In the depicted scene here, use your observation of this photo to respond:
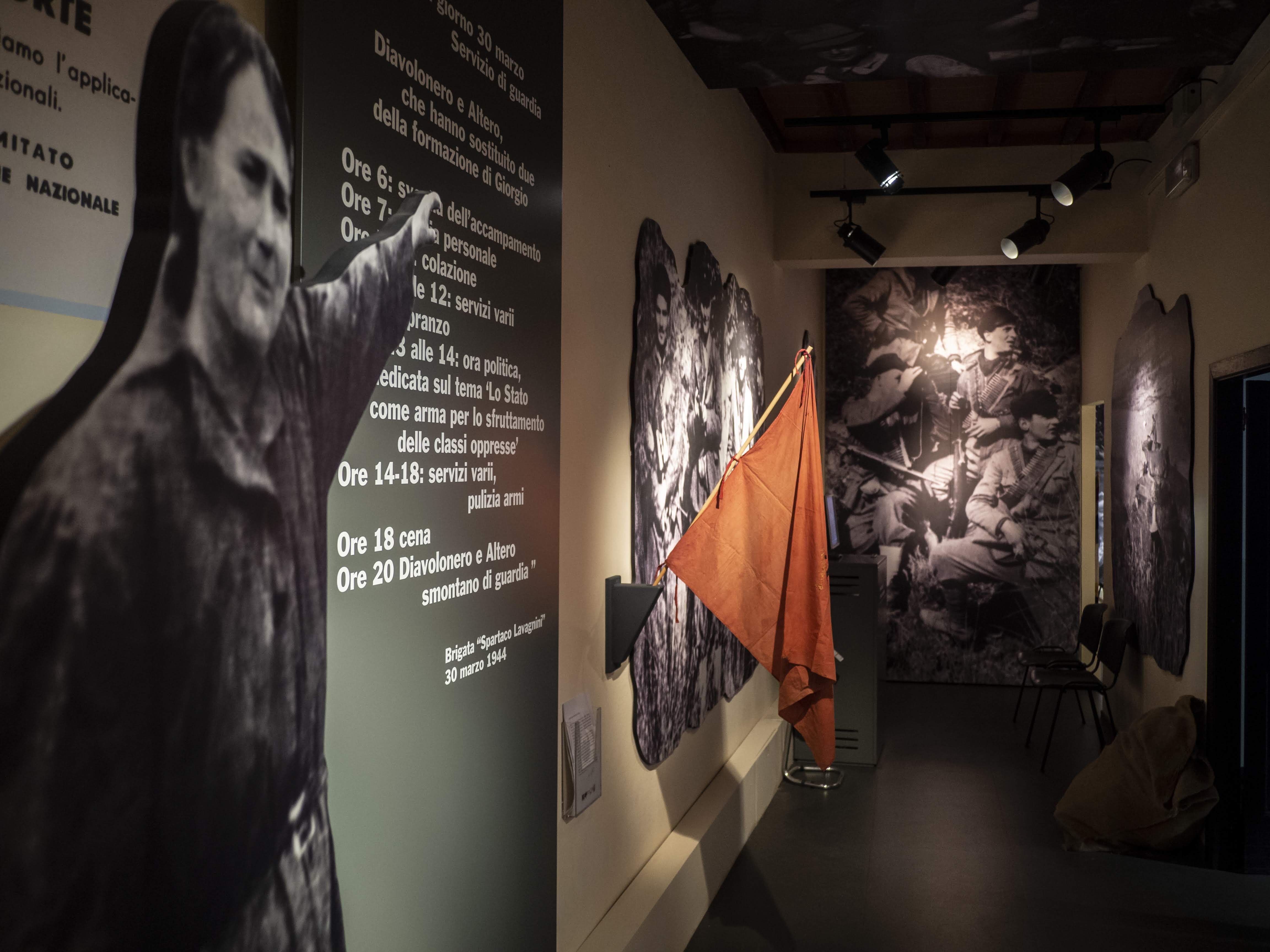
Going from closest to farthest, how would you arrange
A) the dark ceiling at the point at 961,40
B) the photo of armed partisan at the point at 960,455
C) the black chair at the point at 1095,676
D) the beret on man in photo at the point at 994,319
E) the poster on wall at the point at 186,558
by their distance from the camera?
the poster on wall at the point at 186,558 < the dark ceiling at the point at 961,40 < the black chair at the point at 1095,676 < the photo of armed partisan at the point at 960,455 < the beret on man in photo at the point at 994,319

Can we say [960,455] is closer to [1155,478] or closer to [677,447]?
[1155,478]

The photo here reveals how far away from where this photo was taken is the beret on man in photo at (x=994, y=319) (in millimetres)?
7625

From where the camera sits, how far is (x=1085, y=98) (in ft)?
16.4

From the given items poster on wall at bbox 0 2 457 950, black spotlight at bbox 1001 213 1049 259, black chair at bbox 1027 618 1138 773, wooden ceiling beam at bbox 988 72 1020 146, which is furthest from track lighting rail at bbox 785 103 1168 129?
poster on wall at bbox 0 2 457 950

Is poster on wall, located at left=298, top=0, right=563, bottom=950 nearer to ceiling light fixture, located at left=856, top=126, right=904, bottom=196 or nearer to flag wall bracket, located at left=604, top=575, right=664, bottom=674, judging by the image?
flag wall bracket, located at left=604, top=575, right=664, bottom=674

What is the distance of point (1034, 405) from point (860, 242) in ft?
8.98

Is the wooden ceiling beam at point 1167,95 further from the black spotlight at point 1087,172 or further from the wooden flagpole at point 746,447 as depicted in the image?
the wooden flagpole at point 746,447

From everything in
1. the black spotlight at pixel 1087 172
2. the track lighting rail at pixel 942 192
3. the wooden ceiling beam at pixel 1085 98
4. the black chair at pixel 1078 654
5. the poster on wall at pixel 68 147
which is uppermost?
the wooden ceiling beam at pixel 1085 98

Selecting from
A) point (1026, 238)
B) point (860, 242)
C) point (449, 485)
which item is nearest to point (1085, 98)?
point (1026, 238)

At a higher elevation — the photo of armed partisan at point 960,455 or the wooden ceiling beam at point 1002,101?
the wooden ceiling beam at point 1002,101

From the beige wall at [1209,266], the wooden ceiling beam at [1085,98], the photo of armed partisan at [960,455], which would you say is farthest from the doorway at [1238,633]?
the photo of armed partisan at [960,455]

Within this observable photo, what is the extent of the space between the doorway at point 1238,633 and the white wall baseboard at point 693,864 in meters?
1.95

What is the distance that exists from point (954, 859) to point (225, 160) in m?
4.08

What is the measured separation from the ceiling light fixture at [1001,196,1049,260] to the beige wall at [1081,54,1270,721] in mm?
598
